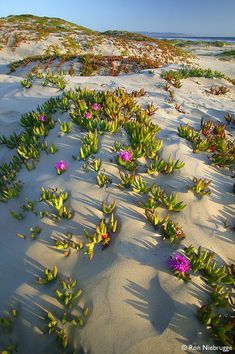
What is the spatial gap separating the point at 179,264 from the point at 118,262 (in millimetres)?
800

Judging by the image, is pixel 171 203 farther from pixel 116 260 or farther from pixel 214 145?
pixel 214 145

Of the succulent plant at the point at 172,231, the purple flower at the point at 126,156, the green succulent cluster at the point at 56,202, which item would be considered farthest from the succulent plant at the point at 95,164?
the succulent plant at the point at 172,231

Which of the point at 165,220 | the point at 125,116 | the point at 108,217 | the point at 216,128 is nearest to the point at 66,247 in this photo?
the point at 108,217

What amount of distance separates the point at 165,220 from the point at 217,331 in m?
1.45

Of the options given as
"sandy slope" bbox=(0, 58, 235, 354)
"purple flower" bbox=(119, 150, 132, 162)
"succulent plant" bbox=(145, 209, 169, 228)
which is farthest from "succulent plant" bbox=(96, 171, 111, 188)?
"succulent plant" bbox=(145, 209, 169, 228)

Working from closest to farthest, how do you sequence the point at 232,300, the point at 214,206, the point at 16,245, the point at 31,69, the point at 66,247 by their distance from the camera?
1. the point at 232,300
2. the point at 66,247
3. the point at 16,245
4. the point at 214,206
5. the point at 31,69

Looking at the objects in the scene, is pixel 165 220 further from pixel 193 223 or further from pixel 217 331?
pixel 217 331

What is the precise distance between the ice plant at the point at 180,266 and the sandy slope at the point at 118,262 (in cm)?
9

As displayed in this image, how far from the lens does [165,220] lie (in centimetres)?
361

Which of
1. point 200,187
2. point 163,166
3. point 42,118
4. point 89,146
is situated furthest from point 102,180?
point 42,118

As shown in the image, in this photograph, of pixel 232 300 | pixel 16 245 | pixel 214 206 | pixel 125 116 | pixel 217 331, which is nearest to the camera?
pixel 217 331

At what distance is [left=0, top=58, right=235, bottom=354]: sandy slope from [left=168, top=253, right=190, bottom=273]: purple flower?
0.12 m

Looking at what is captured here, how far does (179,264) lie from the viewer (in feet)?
10.2

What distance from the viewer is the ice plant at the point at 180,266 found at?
3.09 meters
